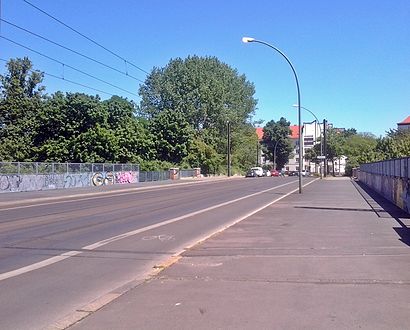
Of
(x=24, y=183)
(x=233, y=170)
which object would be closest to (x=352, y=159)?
(x=233, y=170)

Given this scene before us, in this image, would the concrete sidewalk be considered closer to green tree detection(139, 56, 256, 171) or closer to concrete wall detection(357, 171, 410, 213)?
concrete wall detection(357, 171, 410, 213)

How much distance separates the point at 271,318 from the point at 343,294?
1.53m

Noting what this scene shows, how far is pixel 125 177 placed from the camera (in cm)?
5750

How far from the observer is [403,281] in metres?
7.71

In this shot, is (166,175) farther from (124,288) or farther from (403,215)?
(124,288)

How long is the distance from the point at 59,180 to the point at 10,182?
6.63 m

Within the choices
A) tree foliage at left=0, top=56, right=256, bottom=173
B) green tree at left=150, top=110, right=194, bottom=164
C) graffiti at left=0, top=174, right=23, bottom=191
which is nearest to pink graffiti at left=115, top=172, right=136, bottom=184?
tree foliage at left=0, top=56, right=256, bottom=173

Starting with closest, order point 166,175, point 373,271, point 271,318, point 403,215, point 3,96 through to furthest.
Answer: point 271,318
point 373,271
point 403,215
point 3,96
point 166,175

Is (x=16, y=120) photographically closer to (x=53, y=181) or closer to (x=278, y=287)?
(x=53, y=181)

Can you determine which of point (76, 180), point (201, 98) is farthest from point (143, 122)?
point (76, 180)

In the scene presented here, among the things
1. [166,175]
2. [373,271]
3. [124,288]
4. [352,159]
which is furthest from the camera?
[352,159]

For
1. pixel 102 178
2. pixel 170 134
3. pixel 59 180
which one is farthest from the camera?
pixel 170 134

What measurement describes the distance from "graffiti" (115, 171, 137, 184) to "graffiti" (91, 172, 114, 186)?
4.67 ft

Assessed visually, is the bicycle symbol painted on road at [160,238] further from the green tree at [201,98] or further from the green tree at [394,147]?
the green tree at [201,98]
